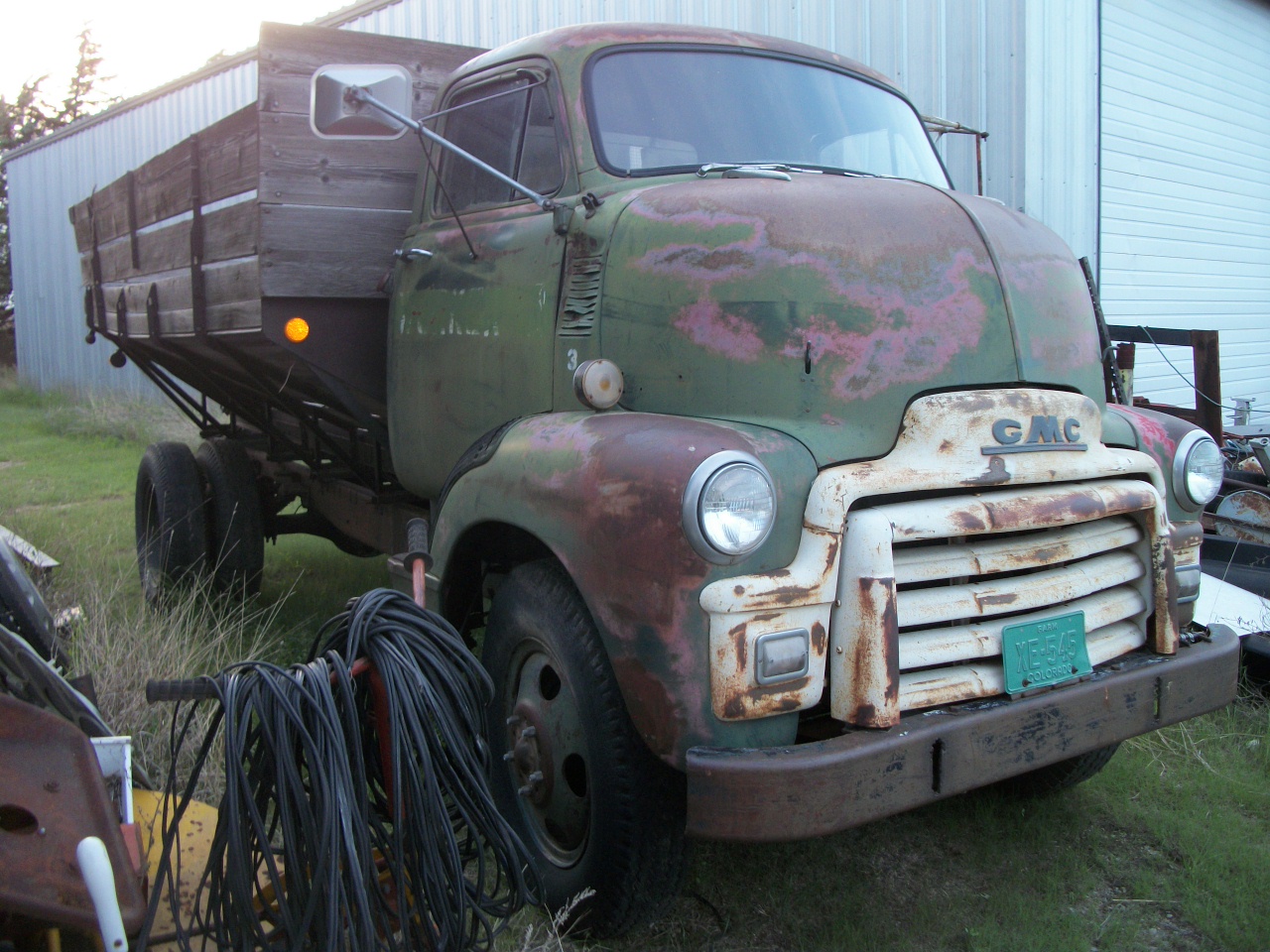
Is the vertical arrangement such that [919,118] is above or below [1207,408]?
above

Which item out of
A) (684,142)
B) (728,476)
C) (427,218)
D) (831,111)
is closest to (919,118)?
(831,111)

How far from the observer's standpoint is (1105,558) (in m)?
2.74

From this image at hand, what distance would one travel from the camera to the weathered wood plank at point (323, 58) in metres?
3.88

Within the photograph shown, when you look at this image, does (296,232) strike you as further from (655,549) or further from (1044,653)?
(1044,653)

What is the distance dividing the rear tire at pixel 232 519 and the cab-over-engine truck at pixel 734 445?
173 cm

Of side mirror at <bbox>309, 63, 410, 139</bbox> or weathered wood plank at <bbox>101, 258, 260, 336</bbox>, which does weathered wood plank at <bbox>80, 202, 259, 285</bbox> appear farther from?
side mirror at <bbox>309, 63, 410, 139</bbox>

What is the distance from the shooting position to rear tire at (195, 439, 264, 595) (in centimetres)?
534

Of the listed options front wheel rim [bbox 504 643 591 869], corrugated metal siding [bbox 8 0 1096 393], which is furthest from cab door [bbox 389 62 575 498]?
corrugated metal siding [bbox 8 0 1096 393]

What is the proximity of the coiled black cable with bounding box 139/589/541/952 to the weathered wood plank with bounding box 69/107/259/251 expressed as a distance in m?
2.34

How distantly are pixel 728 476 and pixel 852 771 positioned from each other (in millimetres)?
649

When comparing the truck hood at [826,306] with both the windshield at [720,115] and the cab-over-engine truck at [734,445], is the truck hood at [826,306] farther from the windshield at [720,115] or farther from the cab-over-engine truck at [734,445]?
the windshield at [720,115]

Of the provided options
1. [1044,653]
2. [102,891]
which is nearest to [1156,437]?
[1044,653]

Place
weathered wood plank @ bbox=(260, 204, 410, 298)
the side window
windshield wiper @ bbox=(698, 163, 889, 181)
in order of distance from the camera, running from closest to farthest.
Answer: windshield wiper @ bbox=(698, 163, 889, 181), the side window, weathered wood plank @ bbox=(260, 204, 410, 298)

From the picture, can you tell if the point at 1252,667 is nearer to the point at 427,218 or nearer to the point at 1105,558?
the point at 1105,558
